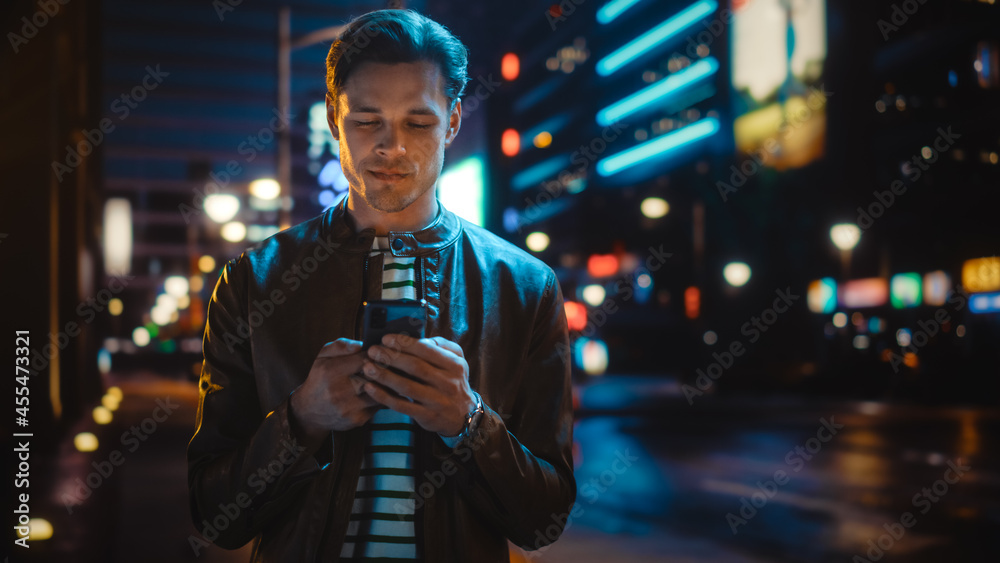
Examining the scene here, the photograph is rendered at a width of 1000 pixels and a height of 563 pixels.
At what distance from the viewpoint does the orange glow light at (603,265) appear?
54.1m

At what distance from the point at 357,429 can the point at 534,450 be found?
1.45 feet

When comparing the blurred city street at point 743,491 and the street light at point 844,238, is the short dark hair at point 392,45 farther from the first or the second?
the street light at point 844,238

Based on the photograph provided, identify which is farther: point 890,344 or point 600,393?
point 600,393

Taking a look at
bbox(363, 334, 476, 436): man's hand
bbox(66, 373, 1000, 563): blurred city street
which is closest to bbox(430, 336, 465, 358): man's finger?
bbox(363, 334, 476, 436): man's hand

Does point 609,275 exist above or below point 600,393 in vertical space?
above

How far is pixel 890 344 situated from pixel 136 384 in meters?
27.9

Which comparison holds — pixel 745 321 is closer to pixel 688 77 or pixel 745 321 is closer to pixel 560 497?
pixel 688 77

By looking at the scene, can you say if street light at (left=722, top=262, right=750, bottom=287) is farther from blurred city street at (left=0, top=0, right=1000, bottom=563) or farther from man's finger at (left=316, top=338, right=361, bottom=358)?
man's finger at (left=316, top=338, right=361, bottom=358)

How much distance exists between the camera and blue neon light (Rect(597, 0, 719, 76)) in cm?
4188

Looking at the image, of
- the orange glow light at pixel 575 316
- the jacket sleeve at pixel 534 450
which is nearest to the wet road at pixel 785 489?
the orange glow light at pixel 575 316

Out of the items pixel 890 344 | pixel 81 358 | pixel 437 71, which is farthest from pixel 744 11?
pixel 437 71

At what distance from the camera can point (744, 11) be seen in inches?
1220

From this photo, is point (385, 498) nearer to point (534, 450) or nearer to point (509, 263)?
point (534, 450)

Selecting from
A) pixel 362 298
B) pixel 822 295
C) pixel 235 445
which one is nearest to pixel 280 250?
pixel 362 298
